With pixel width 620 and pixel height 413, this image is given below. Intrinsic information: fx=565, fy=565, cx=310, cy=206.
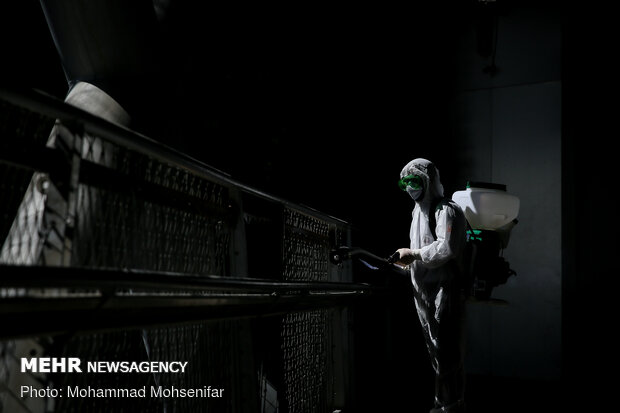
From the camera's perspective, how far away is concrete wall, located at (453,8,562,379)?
600 centimetres

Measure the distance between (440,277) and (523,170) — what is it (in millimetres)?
2965

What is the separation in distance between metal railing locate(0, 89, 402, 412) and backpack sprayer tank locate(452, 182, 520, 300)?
131 centimetres

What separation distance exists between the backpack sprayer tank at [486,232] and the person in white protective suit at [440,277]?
18 cm

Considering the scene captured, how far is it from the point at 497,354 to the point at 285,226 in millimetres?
4089

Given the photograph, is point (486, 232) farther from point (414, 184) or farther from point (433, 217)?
point (414, 184)

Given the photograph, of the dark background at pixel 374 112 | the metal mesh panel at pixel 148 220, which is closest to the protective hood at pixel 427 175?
the dark background at pixel 374 112

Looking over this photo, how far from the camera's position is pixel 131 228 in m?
1.86

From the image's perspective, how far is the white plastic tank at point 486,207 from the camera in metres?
4.24

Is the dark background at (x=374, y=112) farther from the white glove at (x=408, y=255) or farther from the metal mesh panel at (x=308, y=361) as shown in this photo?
the white glove at (x=408, y=255)

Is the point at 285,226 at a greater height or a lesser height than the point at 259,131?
lesser

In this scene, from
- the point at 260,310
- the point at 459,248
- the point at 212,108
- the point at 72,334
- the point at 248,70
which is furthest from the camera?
the point at 248,70

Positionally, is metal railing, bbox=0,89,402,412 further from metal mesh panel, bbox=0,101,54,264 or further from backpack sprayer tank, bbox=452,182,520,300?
backpack sprayer tank, bbox=452,182,520,300

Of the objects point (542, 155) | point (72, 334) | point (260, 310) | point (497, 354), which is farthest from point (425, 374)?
point (72, 334)

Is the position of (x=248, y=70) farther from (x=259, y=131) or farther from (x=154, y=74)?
(x=154, y=74)
